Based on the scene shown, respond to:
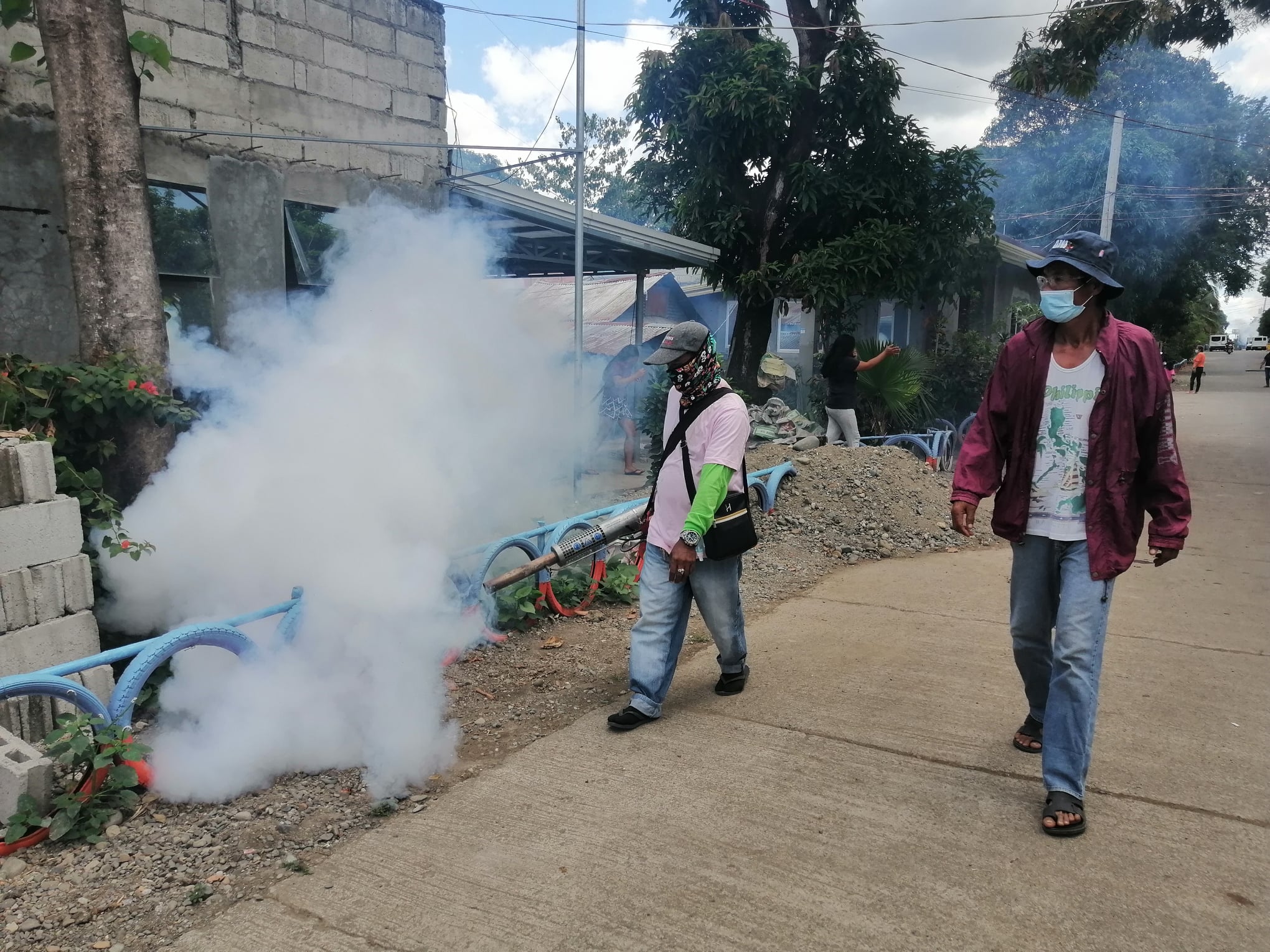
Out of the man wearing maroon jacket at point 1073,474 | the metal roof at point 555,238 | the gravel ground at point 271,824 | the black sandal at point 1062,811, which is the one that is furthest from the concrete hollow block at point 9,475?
the metal roof at point 555,238

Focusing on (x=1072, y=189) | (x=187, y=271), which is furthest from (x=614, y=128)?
(x=187, y=271)

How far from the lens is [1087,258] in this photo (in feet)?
9.09

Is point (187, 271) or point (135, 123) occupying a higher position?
point (135, 123)

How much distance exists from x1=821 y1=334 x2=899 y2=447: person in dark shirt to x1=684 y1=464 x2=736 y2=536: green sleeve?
5943 mm

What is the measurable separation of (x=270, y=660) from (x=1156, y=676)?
3.85 meters

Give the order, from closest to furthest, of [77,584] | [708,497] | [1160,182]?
[708,497]
[77,584]
[1160,182]

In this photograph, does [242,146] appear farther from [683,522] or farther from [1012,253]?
[1012,253]

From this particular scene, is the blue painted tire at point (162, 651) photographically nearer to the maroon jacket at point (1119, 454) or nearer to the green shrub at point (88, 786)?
the green shrub at point (88, 786)

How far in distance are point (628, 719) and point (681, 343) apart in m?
1.51

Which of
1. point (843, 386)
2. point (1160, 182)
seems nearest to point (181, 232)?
point (843, 386)

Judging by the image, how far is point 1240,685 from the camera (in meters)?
3.94

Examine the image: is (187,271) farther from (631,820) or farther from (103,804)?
(631,820)

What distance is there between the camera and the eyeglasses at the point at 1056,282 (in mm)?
2791

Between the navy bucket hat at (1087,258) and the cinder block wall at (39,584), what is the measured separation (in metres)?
3.74
